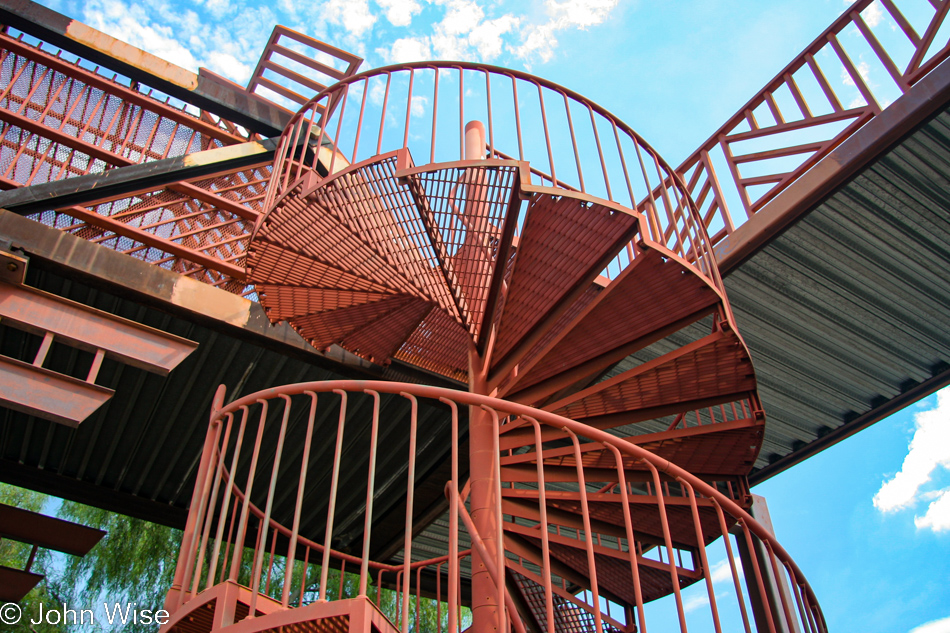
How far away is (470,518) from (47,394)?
2577 millimetres

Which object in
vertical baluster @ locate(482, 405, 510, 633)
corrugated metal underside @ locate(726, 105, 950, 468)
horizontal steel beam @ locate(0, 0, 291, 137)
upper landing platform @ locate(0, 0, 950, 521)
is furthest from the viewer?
horizontal steel beam @ locate(0, 0, 291, 137)

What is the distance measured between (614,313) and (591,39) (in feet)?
81.0

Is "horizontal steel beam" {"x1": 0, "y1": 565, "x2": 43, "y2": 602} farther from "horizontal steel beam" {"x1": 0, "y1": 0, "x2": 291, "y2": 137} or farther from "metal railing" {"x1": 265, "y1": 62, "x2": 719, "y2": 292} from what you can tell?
"horizontal steel beam" {"x1": 0, "y1": 0, "x2": 291, "y2": 137}

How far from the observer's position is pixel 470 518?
132 inches

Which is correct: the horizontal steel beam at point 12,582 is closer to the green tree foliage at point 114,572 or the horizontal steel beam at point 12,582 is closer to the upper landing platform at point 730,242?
the upper landing platform at point 730,242

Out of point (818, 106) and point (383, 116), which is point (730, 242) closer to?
point (818, 106)

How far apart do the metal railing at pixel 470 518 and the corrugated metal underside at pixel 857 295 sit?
5.06 feet

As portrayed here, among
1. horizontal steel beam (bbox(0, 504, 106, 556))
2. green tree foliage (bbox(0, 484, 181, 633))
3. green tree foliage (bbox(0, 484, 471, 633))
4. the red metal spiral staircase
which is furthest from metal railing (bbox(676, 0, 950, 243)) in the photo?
green tree foliage (bbox(0, 484, 181, 633))

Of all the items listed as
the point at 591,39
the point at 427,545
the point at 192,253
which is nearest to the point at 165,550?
the point at 427,545

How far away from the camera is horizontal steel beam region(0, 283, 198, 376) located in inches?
159

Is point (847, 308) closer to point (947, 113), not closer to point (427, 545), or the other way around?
point (947, 113)

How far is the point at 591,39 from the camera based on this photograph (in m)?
25.9

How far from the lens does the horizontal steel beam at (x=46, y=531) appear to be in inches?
195

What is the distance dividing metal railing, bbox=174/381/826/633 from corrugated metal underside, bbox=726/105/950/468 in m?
1.54
